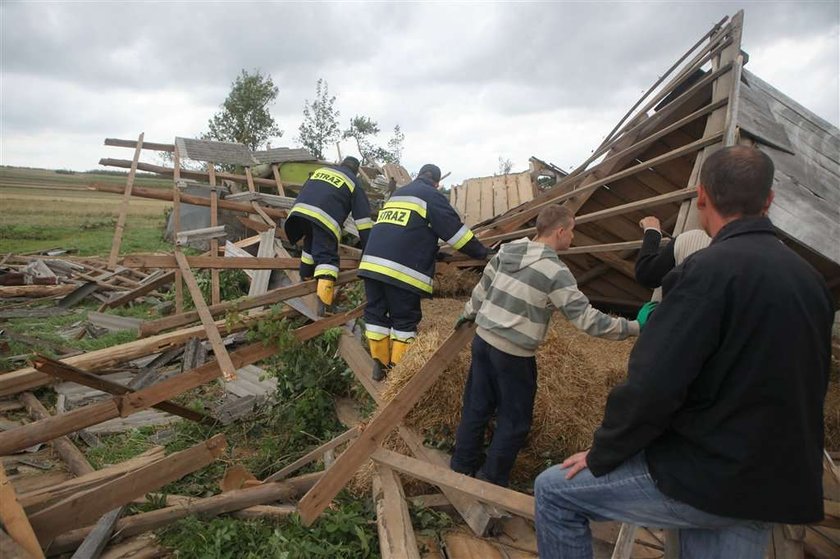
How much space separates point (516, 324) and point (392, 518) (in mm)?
1383

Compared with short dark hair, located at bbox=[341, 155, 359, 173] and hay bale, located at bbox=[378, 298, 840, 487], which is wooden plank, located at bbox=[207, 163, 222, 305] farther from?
hay bale, located at bbox=[378, 298, 840, 487]

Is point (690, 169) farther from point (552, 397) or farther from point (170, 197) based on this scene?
point (170, 197)

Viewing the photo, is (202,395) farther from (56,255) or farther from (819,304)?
(56,255)

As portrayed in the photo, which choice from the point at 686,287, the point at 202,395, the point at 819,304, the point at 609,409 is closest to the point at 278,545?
the point at 609,409

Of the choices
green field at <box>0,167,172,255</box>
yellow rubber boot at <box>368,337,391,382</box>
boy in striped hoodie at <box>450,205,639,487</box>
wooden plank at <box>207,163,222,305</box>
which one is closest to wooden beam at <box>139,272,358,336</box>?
yellow rubber boot at <box>368,337,391,382</box>

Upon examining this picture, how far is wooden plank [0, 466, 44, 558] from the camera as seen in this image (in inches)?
102

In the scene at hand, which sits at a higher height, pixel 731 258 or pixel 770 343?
pixel 731 258

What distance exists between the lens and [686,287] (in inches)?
62.7

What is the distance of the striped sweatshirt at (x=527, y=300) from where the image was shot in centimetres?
292

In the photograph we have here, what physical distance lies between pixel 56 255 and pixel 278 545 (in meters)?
16.6

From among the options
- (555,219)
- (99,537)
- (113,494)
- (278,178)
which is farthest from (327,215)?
(278,178)

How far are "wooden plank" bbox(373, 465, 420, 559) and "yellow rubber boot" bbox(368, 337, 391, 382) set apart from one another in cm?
121

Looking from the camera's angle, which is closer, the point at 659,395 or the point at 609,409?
the point at 659,395

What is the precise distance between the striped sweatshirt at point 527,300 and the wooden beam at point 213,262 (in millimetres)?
2757
